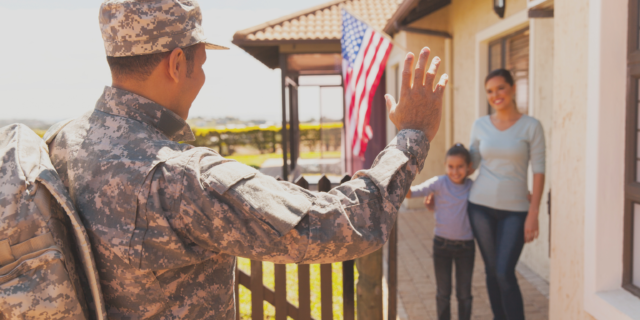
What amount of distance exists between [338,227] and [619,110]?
1716mm

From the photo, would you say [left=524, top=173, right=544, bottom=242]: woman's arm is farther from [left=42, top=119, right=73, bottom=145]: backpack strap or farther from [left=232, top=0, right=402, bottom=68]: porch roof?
[left=232, top=0, right=402, bottom=68]: porch roof

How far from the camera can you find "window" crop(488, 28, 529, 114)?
495 centimetres

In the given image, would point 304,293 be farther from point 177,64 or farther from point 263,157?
point 263,157

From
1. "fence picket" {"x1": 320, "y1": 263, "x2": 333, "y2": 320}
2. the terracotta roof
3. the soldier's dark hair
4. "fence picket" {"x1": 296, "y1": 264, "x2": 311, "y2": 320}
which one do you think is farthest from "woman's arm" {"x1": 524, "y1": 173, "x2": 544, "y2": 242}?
the terracotta roof

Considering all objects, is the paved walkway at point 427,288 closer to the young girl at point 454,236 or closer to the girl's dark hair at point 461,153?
the young girl at point 454,236

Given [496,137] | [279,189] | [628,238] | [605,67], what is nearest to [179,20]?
[279,189]

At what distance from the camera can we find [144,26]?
3.81 feet

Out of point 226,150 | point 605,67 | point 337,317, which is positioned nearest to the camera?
point 605,67

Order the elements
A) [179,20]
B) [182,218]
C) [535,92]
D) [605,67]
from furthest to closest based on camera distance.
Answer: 1. [535,92]
2. [605,67]
3. [179,20]
4. [182,218]

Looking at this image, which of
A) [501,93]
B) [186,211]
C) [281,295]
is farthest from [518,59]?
[186,211]

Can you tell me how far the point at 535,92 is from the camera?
447 centimetres

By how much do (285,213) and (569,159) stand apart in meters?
1.98

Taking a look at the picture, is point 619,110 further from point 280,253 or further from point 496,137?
point 280,253

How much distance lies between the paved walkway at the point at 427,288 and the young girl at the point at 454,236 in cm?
65
